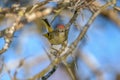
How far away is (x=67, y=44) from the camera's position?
1.33 m

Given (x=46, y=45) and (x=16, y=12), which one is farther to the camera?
(x=46, y=45)

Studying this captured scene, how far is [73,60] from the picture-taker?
4.54ft

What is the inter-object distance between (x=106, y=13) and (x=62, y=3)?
1.24 m

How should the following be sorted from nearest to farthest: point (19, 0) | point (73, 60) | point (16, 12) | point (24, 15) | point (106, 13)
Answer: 1. point (24, 15)
2. point (16, 12)
3. point (73, 60)
4. point (19, 0)
5. point (106, 13)

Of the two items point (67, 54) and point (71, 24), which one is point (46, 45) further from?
point (67, 54)

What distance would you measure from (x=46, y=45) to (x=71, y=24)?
0.12 m

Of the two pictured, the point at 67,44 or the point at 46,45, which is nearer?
the point at 67,44

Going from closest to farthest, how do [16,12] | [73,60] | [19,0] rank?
[16,12] → [73,60] → [19,0]

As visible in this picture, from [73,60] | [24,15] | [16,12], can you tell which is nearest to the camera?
[24,15]

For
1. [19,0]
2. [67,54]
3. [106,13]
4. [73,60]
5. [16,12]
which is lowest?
[106,13]

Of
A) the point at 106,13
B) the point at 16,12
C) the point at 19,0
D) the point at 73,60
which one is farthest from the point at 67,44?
the point at 106,13

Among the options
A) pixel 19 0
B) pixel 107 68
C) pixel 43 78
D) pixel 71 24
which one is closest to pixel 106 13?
pixel 107 68

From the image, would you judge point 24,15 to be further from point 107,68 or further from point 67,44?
point 107,68

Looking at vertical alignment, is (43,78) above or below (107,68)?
above
